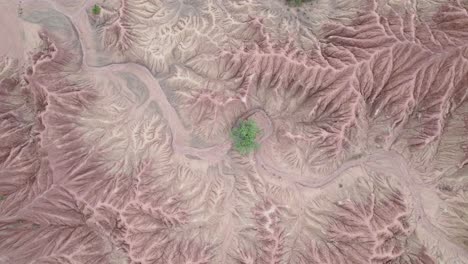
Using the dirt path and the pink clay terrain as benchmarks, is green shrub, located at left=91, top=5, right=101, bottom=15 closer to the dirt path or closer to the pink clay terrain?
the pink clay terrain

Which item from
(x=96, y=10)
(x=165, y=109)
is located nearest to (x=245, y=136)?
(x=165, y=109)

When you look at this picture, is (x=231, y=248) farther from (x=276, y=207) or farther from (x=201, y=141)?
(x=201, y=141)

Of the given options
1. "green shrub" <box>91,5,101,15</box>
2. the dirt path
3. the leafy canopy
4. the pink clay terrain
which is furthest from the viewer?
"green shrub" <box>91,5,101,15</box>

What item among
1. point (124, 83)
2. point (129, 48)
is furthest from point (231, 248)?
point (129, 48)

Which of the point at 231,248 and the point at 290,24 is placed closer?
the point at 231,248

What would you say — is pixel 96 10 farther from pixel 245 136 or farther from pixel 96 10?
pixel 245 136

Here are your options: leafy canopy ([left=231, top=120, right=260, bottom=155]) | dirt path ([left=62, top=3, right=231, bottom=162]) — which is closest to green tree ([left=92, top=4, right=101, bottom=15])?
dirt path ([left=62, top=3, right=231, bottom=162])
